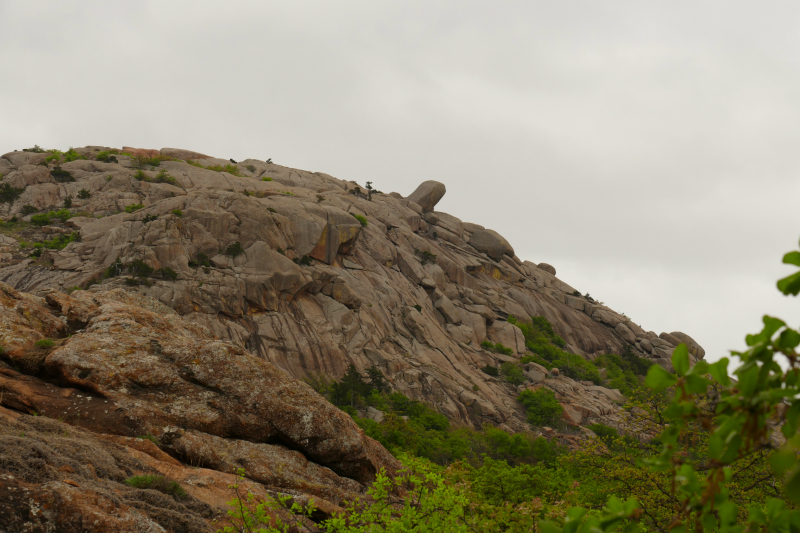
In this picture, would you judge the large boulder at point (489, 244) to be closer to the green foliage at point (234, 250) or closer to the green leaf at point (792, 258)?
the green foliage at point (234, 250)

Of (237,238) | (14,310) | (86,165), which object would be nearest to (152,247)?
(237,238)

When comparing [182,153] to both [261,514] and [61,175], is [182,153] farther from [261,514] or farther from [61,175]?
[261,514]

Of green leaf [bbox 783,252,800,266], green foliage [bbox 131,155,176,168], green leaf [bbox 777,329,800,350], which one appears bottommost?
green leaf [bbox 777,329,800,350]

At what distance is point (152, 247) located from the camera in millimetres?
44406

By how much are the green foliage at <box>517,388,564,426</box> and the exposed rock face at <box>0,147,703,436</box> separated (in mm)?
1407

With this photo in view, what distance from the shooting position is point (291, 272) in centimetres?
Answer: 4869

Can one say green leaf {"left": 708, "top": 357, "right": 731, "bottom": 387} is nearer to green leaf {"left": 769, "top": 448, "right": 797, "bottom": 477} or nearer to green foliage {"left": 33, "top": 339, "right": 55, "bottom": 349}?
green leaf {"left": 769, "top": 448, "right": 797, "bottom": 477}

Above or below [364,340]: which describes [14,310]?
below

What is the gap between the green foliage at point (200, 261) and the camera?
45781 millimetres

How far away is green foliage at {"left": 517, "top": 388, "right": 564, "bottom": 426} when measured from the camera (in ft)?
167

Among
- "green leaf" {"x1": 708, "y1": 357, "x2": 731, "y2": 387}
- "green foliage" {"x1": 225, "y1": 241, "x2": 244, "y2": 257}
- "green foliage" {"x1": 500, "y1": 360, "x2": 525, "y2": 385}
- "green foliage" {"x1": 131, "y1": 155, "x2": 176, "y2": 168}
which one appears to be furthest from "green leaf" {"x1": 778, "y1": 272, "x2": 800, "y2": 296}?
"green foliage" {"x1": 131, "y1": 155, "x2": 176, "y2": 168}

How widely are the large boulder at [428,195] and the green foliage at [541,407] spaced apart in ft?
139

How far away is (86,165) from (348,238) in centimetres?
3426

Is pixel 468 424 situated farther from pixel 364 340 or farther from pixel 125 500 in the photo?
pixel 125 500
